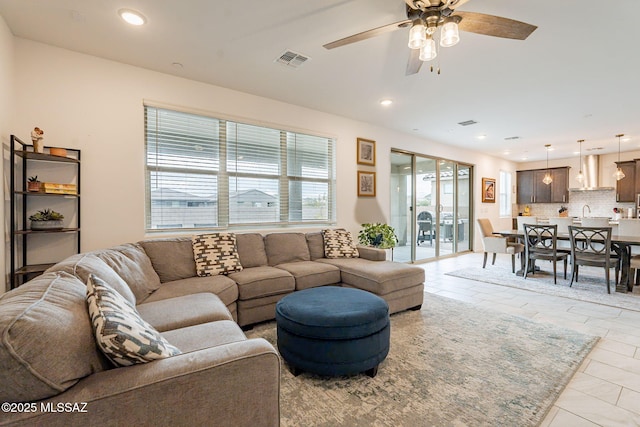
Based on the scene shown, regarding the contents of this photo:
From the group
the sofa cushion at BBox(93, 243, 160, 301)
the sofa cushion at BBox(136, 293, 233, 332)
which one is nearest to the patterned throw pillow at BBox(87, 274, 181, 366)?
the sofa cushion at BBox(136, 293, 233, 332)

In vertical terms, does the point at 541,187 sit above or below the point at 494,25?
below

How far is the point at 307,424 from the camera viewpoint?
5.21ft

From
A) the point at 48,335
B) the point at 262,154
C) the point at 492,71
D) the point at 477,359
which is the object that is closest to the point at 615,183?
the point at 492,71

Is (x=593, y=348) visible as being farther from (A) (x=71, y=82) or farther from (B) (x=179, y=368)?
(A) (x=71, y=82)

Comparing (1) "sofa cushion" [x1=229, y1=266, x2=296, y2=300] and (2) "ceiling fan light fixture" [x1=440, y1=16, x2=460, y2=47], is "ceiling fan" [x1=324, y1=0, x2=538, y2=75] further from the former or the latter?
(1) "sofa cushion" [x1=229, y1=266, x2=296, y2=300]

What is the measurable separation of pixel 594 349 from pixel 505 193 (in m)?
7.61

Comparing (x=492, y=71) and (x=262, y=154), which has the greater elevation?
(x=492, y=71)

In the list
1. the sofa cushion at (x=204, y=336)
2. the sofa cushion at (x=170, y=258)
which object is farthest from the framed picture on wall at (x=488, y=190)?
the sofa cushion at (x=204, y=336)

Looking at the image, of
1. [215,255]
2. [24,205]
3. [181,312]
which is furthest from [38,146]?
[181,312]

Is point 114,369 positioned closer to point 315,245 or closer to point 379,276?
point 379,276

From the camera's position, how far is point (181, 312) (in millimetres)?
1946

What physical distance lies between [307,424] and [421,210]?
5542mm

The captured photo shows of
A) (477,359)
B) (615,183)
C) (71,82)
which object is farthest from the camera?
(615,183)

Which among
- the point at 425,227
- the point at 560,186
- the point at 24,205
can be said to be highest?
the point at 560,186
